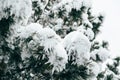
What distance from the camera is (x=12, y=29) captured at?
11.5 ft

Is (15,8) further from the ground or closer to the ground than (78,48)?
further from the ground

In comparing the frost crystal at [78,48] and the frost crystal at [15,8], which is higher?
the frost crystal at [15,8]

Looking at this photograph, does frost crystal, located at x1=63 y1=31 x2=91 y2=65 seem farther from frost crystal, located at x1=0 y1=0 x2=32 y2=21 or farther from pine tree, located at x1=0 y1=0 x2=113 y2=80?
frost crystal, located at x1=0 y1=0 x2=32 y2=21

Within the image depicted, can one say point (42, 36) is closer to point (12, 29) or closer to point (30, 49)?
point (30, 49)

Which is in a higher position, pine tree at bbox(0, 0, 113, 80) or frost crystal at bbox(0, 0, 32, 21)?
frost crystal at bbox(0, 0, 32, 21)

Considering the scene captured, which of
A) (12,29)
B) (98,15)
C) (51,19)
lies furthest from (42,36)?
(98,15)

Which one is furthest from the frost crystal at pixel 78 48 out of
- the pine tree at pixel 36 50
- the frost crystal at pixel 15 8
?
the frost crystal at pixel 15 8

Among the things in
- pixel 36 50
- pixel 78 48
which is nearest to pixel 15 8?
pixel 36 50

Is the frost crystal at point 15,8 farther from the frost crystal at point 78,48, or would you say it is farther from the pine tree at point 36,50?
the frost crystal at point 78,48

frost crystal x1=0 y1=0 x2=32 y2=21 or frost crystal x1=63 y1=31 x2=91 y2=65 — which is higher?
frost crystal x1=0 y1=0 x2=32 y2=21

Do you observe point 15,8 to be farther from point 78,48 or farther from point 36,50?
point 78,48

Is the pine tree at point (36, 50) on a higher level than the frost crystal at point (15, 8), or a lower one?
lower

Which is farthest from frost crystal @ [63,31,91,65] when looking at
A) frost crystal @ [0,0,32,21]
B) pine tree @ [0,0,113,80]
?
frost crystal @ [0,0,32,21]

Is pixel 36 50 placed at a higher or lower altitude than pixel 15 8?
lower
